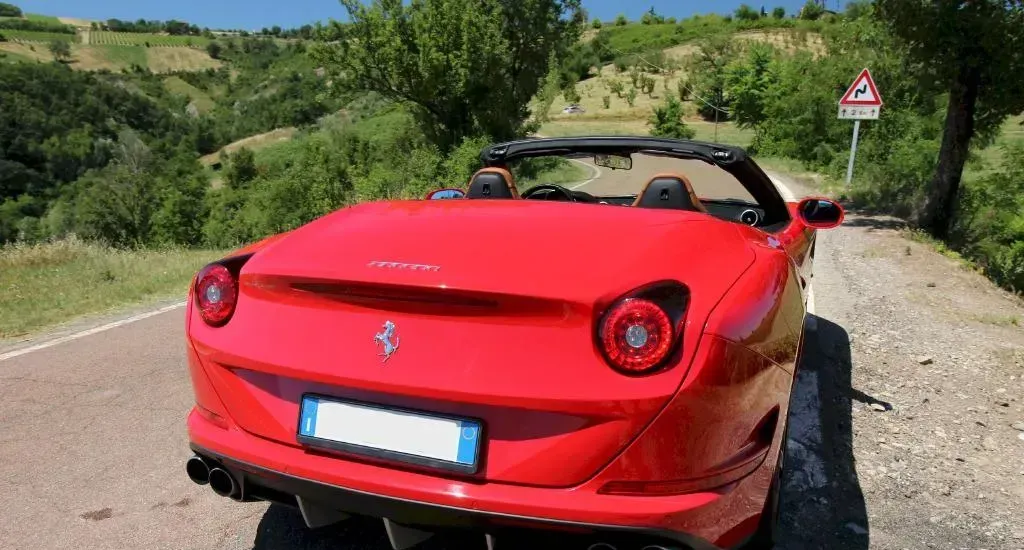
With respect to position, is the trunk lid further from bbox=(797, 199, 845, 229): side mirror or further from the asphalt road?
bbox=(797, 199, 845, 229): side mirror

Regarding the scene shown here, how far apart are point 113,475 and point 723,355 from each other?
2.69 meters

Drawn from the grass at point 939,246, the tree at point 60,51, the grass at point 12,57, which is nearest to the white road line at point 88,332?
the grass at point 939,246

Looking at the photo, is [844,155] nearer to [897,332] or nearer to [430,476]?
[897,332]

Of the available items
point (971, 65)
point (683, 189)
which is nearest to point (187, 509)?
point (683, 189)

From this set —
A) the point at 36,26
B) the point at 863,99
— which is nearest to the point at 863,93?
the point at 863,99

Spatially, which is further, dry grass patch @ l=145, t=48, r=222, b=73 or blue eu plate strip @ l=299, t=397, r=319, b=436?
dry grass patch @ l=145, t=48, r=222, b=73

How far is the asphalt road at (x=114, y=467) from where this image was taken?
2.52 meters

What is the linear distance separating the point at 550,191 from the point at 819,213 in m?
1.43

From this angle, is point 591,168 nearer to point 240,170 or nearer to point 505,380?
point 505,380

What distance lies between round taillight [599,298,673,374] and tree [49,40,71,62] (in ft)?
492

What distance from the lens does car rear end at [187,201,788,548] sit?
166 centimetres

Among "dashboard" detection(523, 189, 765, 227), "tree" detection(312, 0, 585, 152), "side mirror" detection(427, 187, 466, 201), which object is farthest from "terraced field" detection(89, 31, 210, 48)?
"dashboard" detection(523, 189, 765, 227)

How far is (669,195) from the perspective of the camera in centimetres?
268

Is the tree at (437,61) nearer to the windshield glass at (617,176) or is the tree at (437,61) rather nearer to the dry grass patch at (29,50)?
the windshield glass at (617,176)
